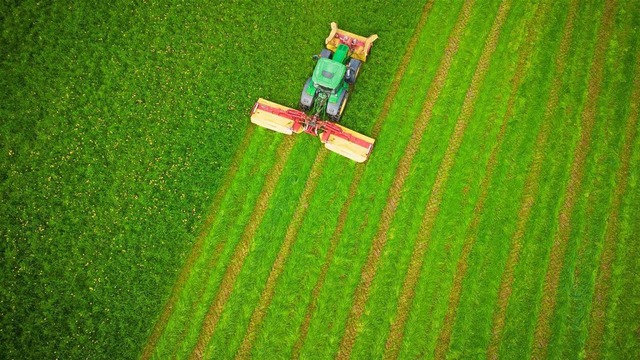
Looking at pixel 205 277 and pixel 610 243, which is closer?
pixel 205 277

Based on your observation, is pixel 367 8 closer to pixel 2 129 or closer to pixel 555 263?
pixel 555 263

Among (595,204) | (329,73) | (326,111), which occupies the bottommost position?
(326,111)

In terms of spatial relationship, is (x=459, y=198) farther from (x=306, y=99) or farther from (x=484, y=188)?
(x=306, y=99)

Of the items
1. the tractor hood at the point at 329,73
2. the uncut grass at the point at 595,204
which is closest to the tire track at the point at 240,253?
the tractor hood at the point at 329,73

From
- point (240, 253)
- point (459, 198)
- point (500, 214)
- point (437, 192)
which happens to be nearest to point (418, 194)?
point (437, 192)

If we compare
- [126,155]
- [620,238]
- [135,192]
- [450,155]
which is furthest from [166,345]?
[620,238]

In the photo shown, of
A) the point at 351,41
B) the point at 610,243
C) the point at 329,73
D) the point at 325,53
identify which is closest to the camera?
the point at 329,73
